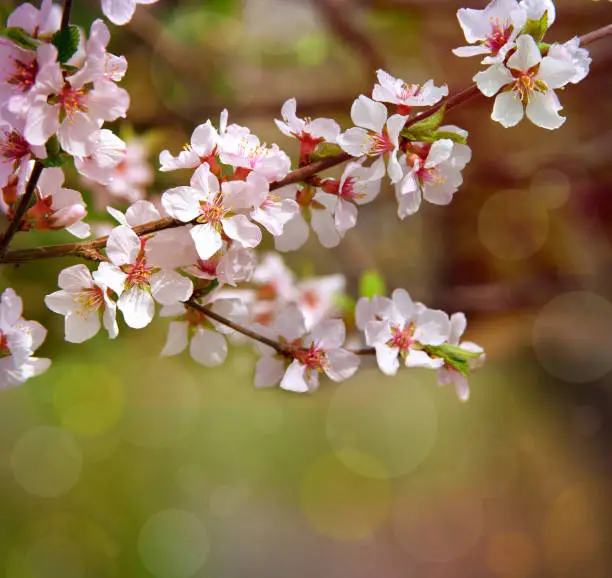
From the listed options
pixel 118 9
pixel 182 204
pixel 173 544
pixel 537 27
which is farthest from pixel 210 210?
pixel 173 544

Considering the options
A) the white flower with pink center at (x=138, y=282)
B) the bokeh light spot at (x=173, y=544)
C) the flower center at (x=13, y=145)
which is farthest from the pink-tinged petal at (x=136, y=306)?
the bokeh light spot at (x=173, y=544)

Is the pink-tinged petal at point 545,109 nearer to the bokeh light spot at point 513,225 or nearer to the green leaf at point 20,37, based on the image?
the green leaf at point 20,37

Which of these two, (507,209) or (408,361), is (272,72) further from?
(408,361)

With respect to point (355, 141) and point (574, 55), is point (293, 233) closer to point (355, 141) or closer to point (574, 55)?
point (355, 141)

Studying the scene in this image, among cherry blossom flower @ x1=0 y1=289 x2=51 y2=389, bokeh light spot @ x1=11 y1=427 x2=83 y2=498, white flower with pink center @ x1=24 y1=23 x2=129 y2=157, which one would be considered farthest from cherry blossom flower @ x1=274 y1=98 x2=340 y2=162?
bokeh light spot @ x1=11 y1=427 x2=83 y2=498

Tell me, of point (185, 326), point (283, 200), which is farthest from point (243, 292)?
point (283, 200)

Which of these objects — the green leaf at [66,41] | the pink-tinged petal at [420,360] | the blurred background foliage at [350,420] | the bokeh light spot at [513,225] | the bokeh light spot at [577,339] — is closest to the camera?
the green leaf at [66,41]
